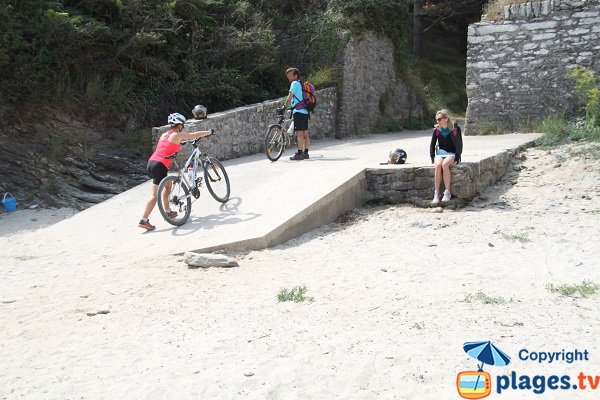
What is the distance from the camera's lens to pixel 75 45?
11.8 m

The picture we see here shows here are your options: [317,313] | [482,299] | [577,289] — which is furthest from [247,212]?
[577,289]

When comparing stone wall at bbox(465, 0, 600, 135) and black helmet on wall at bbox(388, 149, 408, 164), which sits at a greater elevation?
stone wall at bbox(465, 0, 600, 135)

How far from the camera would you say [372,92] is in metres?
17.8

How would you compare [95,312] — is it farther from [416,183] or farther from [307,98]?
[307,98]

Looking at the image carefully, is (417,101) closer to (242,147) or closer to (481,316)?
(242,147)

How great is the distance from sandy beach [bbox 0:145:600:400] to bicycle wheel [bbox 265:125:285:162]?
10.8 ft

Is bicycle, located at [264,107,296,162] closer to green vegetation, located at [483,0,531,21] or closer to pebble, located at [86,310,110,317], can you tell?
green vegetation, located at [483,0,531,21]

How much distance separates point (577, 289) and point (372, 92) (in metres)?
13.2

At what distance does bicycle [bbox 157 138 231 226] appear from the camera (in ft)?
25.2

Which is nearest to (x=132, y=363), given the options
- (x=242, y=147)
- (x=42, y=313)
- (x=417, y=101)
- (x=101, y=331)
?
(x=101, y=331)

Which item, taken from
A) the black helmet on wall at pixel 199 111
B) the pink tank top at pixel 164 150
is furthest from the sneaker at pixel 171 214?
the black helmet on wall at pixel 199 111

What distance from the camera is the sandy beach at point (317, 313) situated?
3912 millimetres

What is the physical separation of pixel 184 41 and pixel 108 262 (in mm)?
8028

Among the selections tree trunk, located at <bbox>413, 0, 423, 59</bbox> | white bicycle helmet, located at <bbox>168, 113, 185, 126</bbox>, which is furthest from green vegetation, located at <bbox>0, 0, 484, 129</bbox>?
tree trunk, located at <bbox>413, 0, 423, 59</bbox>
